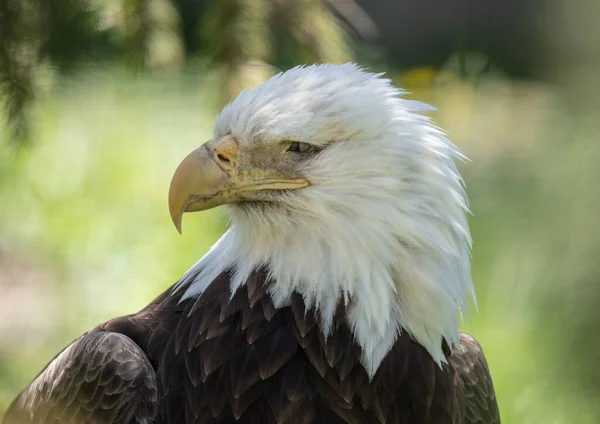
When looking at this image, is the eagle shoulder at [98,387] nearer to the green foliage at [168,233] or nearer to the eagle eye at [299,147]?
the green foliage at [168,233]

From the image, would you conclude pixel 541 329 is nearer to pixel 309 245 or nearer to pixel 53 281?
pixel 309 245

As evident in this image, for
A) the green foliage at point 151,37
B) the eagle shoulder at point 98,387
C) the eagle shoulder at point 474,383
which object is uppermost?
the green foliage at point 151,37

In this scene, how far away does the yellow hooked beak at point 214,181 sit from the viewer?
7.79 ft

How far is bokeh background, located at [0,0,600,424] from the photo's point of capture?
1497 mm

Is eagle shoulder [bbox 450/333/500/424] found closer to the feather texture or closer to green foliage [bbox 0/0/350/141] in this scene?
the feather texture

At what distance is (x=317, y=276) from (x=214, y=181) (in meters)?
0.40

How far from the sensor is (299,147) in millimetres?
2436

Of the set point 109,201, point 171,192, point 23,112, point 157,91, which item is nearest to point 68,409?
point 171,192

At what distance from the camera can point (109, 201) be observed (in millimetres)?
6020

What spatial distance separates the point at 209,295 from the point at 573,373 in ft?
4.24

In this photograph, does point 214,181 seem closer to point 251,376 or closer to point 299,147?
point 299,147

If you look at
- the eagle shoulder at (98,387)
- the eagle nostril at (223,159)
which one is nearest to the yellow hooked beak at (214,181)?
the eagle nostril at (223,159)

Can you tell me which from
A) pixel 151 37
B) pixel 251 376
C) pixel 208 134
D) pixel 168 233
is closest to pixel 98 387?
pixel 251 376

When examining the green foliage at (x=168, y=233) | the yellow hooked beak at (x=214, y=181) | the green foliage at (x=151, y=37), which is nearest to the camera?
the green foliage at (x=168, y=233)
